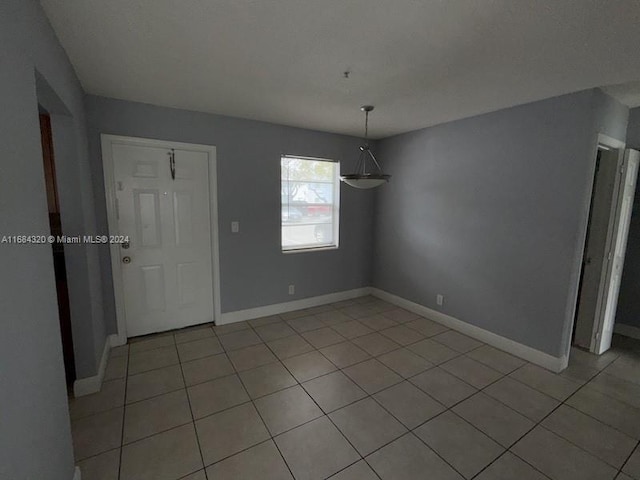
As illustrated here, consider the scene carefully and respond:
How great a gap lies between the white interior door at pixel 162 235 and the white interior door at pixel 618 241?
13.4 feet

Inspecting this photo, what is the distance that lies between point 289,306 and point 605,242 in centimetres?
343

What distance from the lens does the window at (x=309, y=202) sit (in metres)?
3.70

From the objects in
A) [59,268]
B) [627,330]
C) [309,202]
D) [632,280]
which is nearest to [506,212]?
[632,280]

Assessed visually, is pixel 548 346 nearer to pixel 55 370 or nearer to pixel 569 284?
pixel 569 284

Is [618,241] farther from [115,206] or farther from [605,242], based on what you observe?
[115,206]

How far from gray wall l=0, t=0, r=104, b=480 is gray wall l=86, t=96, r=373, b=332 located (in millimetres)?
1164

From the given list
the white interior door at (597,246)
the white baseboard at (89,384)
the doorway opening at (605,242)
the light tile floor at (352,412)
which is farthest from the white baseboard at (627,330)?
the white baseboard at (89,384)

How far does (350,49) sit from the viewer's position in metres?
1.72

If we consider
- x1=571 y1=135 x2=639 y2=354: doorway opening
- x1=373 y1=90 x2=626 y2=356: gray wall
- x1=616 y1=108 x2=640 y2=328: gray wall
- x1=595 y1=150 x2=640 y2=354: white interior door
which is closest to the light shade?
x1=373 y1=90 x2=626 y2=356: gray wall

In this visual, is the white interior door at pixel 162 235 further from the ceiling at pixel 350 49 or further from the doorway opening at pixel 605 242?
the doorway opening at pixel 605 242

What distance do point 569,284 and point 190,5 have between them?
3302 millimetres

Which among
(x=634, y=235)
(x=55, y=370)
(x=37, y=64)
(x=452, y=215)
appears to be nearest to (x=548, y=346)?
(x=452, y=215)

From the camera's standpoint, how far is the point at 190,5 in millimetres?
1353

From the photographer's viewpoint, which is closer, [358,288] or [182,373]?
[182,373]
